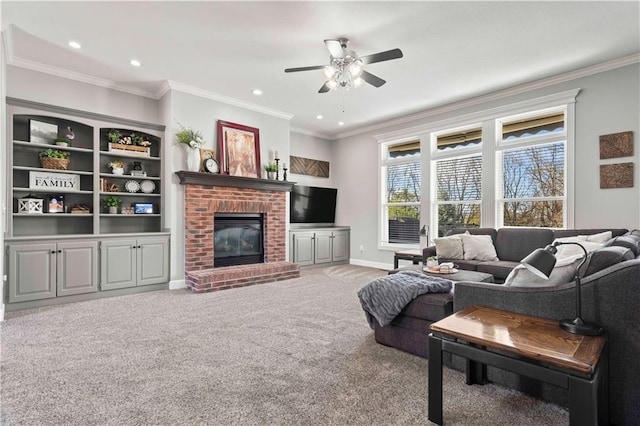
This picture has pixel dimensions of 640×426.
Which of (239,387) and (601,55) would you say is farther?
(601,55)

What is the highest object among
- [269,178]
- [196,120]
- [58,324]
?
[196,120]

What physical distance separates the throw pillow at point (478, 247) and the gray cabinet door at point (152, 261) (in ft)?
14.7

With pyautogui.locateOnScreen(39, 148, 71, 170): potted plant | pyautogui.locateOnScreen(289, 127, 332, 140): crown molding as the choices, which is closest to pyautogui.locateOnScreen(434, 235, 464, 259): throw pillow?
pyautogui.locateOnScreen(289, 127, 332, 140): crown molding

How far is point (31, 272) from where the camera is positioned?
377 cm

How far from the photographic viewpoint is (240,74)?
4.46 metres

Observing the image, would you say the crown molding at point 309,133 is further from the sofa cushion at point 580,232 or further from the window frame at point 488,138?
the sofa cushion at point 580,232

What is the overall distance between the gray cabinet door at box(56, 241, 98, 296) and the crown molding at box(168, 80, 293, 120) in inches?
99.8

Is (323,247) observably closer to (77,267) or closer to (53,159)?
(77,267)

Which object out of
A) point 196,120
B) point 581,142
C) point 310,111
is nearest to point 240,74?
point 196,120

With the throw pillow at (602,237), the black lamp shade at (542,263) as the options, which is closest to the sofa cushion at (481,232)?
the throw pillow at (602,237)

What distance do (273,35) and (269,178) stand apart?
2.83 meters

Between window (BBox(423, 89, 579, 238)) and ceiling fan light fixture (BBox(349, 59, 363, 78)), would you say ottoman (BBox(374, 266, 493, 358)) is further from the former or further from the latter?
window (BBox(423, 89, 579, 238))

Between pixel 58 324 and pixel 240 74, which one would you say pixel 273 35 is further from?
pixel 58 324

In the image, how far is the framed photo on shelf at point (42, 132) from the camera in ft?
13.5
